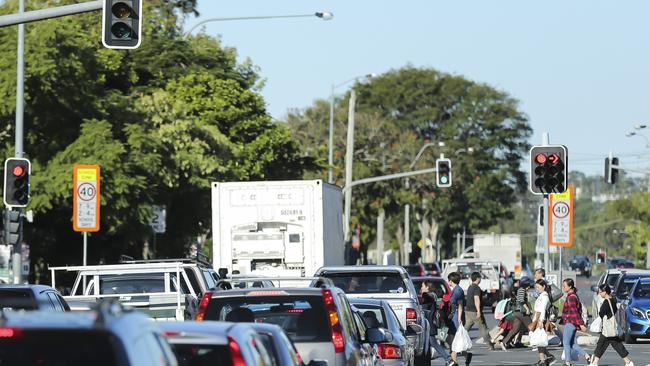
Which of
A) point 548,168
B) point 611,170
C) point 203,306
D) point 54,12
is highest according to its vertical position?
point 611,170

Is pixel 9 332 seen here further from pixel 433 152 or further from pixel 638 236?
pixel 638 236

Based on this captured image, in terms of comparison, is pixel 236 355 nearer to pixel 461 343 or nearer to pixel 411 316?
pixel 411 316

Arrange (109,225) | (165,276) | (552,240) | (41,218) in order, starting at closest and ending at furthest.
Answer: (165,276)
(552,240)
(109,225)
(41,218)

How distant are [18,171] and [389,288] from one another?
8.24m

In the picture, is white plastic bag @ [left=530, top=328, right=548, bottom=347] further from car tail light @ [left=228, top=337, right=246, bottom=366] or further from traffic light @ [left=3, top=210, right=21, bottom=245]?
car tail light @ [left=228, top=337, right=246, bottom=366]

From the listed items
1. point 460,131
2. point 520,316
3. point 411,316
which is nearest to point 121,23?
point 411,316

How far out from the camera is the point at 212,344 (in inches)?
361

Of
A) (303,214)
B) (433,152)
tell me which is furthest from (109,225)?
(433,152)

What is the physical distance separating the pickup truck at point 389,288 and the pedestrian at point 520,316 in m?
7.55

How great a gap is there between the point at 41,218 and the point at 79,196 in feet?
68.8

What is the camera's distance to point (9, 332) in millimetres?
7293

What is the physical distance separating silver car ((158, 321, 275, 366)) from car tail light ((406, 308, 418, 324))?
533 inches

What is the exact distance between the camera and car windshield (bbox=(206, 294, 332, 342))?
13.4 metres

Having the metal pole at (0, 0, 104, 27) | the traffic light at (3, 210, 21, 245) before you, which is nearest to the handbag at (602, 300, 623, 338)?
the metal pole at (0, 0, 104, 27)
